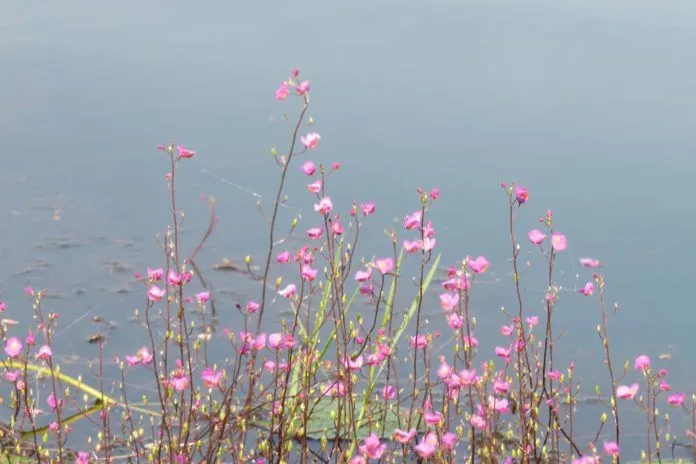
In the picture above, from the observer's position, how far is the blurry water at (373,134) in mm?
4410

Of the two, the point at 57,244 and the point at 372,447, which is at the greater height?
the point at 57,244

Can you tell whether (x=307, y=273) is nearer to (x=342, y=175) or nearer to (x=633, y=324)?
(x=633, y=324)

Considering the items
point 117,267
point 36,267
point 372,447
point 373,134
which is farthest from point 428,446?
point 373,134

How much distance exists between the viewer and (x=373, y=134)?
5.65 m

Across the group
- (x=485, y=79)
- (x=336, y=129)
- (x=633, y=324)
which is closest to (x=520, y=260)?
(x=633, y=324)

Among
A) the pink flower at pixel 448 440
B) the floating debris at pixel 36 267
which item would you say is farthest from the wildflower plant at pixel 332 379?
the floating debris at pixel 36 267

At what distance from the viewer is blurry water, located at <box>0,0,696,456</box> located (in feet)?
14.5

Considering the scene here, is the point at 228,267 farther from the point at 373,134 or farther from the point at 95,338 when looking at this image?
the point at 373,134

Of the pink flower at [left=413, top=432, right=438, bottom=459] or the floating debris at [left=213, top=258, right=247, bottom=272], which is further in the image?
the floating debris at [left=213, top=258, right=247, bottom=272]

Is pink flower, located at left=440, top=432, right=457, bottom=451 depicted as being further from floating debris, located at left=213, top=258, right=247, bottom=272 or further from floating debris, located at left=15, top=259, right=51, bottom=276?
floating debris, located at left=15, top=259, right=51, bottom=276

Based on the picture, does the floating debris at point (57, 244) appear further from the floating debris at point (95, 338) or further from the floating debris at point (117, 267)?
the floating debris at point (95, 338)

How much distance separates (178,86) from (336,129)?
99cm

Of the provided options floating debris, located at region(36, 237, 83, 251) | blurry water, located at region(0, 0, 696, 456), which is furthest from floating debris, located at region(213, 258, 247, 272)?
floating debris, located at region(36, 237, 83, 251)

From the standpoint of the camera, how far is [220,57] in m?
6.54
